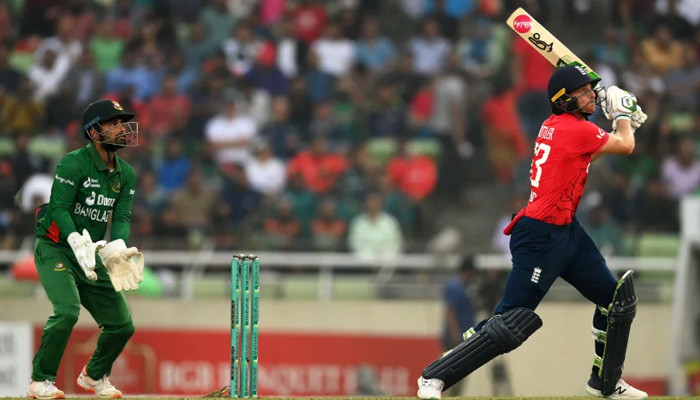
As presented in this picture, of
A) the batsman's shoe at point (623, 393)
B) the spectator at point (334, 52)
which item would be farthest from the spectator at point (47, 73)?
the batsman's shoe at point (623, 393)

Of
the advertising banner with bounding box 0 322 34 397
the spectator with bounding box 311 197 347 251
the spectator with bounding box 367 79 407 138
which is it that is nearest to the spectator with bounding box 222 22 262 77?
the spectator with bounding box 367 79 407 138

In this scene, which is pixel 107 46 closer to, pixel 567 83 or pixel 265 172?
pixel 265 172

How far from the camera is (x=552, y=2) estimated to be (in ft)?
Result: 67.6

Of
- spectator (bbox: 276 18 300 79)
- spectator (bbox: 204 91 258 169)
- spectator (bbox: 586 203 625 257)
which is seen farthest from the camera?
spectator (bbox: 276 18 300 79)

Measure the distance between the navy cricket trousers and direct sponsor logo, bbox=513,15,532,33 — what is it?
1.50 meters

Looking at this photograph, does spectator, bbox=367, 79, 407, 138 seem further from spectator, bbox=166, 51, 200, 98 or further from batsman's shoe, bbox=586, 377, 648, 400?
batsman's shoe, bbox=586, 377, 648, 400

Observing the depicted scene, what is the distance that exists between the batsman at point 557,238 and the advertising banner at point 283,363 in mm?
7222

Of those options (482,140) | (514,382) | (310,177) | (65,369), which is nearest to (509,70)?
(482,140)

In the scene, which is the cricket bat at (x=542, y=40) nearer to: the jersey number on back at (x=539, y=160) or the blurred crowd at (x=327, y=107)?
the jersey number on back at (x=539, y=160)

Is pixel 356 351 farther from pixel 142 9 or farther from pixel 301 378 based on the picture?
pixel 142 9

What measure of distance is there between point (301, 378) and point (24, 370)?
3142 mm

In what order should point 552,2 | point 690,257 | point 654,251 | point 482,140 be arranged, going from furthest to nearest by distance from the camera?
point 552,2
point 482,140
point 654,251
point 690,257

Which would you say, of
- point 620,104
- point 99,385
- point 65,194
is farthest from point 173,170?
point 620,104

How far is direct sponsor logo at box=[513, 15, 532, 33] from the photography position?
1051 centimetres
